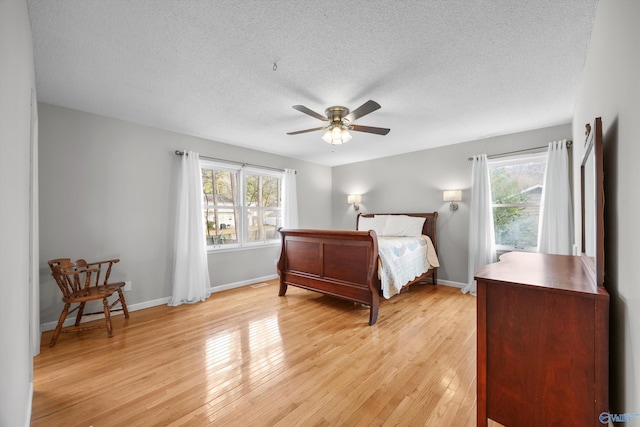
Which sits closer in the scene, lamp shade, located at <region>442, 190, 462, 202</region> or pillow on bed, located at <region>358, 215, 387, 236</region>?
lamp shade, located at <region>442, 190, 462, 202</region>

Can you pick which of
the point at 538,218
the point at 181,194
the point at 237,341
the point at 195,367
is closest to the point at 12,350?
the point at 195,367

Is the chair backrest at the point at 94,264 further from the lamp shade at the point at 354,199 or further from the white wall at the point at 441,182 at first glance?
the white wall at the point at 441,182

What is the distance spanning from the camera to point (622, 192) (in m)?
1.00

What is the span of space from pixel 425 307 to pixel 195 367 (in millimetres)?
2694

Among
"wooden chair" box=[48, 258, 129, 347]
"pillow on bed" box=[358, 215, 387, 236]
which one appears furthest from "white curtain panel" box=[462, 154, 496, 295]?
"wooden chair" box=[48, 258, 129, 347]

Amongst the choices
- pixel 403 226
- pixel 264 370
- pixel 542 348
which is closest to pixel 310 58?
pixel 542 348

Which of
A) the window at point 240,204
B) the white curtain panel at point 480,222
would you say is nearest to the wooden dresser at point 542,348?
the white curtain panel at point 480,222

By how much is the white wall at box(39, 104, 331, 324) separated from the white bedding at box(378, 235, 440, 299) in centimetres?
260

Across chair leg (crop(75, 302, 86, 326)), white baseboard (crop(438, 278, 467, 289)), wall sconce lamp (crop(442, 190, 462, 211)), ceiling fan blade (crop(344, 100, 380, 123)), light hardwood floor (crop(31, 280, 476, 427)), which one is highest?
ceiling fan blade (crop(344, 100, 380, 123))

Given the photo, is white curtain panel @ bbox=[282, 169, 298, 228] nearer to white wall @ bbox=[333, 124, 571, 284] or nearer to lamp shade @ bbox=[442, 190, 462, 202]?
white wall @ bbox=[333, 124, 571, 284]

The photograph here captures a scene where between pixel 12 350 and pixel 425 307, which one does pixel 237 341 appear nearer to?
pixel 12 350

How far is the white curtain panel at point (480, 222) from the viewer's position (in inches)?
151

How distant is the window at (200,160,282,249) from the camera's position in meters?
4.19

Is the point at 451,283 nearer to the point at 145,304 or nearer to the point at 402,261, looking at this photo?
the point at 402,261
